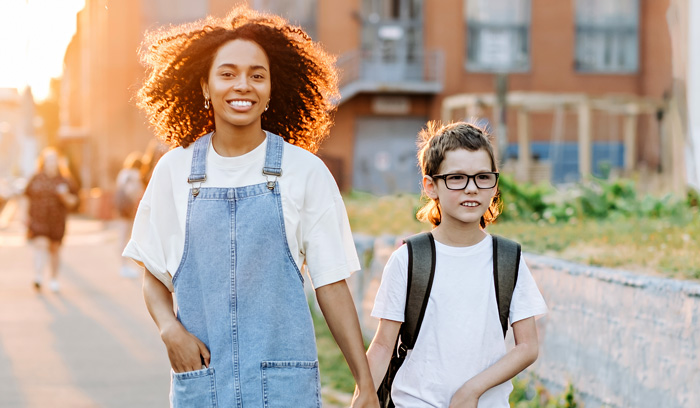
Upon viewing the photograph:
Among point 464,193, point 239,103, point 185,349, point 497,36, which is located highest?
point 497,36

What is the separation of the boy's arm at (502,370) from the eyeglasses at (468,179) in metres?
0.45

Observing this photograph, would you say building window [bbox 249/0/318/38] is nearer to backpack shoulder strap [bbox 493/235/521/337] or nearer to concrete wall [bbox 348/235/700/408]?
concrete wall [bbox 348/235/700/408]

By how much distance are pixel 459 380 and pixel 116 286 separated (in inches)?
422

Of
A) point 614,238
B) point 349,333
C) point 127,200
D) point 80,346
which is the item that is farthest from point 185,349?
point 127,200

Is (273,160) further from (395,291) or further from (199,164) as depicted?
(395,291)

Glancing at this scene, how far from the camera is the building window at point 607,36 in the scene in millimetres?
27953

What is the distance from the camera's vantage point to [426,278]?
320 cm

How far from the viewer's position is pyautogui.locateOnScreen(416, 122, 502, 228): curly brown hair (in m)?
3.29

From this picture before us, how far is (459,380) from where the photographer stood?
315cm

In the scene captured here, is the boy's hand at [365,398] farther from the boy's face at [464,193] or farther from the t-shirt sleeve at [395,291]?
the boy's face at [464,193]

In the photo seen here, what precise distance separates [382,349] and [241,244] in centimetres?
63

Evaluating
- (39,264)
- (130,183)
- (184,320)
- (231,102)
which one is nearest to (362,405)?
(184,320)

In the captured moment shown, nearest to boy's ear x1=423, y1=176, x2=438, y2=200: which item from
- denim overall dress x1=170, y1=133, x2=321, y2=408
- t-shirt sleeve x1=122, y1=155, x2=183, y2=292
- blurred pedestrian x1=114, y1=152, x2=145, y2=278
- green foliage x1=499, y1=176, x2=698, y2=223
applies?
denim overall dress x1=170, y1=133, x2=321, y2=408

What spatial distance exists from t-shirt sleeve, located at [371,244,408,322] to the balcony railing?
23945mm
